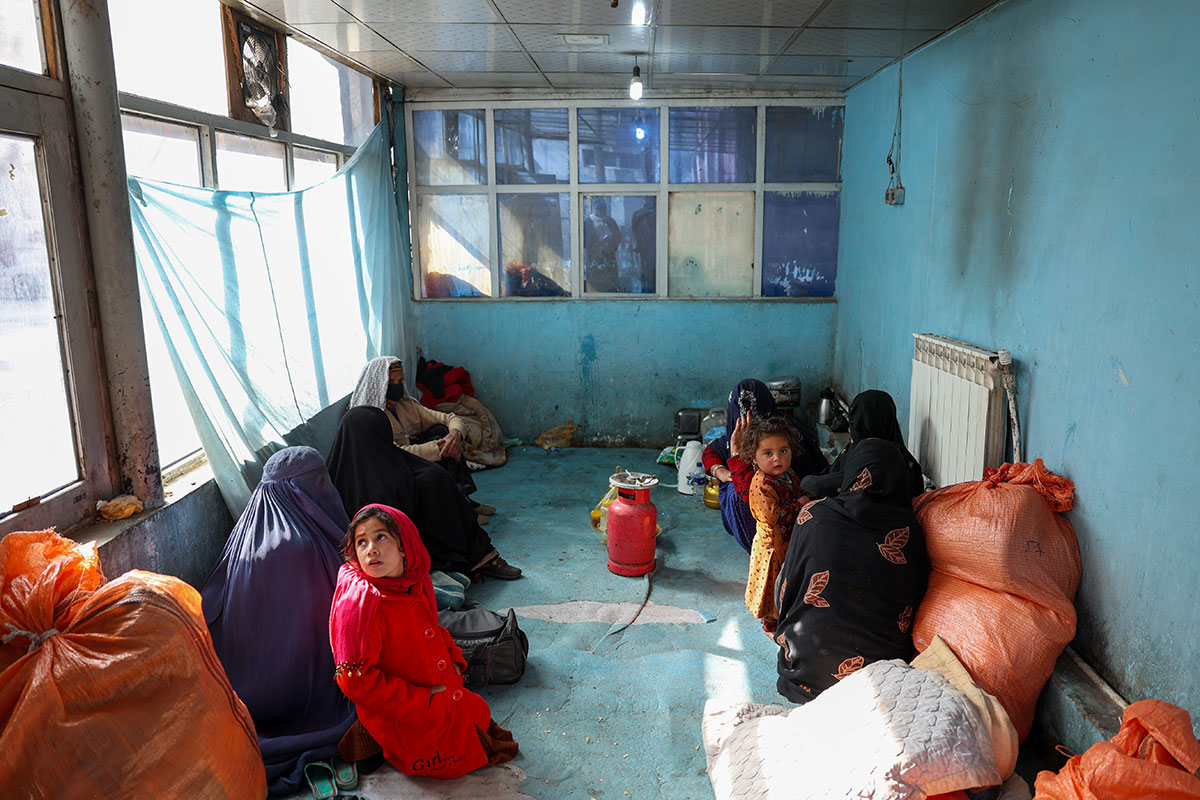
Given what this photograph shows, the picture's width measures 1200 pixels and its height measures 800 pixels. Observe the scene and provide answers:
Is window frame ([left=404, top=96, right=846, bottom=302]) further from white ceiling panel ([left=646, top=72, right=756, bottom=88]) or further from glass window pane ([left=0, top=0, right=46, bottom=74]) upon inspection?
glass window pane ([left=0, top=0, right=46, bottom=74])

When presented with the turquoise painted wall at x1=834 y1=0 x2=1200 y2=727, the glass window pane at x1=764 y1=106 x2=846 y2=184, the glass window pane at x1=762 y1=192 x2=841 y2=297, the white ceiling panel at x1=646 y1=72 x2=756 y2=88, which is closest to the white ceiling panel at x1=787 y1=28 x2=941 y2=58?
the turquoise painted wall at x1=834 y1=0 x2=1200 y2=727

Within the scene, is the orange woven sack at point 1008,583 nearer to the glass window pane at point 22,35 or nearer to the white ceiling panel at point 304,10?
the glass window pane at point 22,35

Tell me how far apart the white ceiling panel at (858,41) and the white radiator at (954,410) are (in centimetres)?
169

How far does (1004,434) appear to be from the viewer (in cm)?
341

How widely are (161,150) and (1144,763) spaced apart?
4.38 meters

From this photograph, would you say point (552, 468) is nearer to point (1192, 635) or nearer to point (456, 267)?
point (456, 267)

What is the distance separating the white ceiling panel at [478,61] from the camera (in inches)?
207

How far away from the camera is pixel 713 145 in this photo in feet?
22.0

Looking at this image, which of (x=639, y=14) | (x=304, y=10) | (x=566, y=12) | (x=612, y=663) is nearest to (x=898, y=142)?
(x=639, y=14)

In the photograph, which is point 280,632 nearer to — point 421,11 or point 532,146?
point 421,11

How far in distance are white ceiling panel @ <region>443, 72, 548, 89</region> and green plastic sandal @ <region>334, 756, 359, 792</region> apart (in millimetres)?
4899

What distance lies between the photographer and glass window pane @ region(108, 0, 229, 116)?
134 inches

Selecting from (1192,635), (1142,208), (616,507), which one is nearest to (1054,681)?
(1192,635)

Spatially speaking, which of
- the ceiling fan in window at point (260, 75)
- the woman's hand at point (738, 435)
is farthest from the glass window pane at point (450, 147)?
the woman's hand at point (738, 435)
